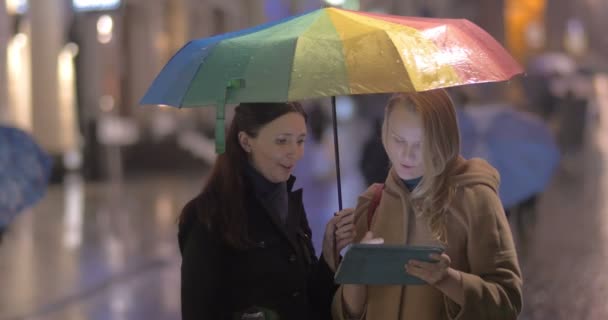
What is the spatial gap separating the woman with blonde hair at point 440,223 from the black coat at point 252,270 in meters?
0.29

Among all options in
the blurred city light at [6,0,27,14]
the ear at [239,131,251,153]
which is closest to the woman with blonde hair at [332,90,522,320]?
the ear at [239,131,251,153]

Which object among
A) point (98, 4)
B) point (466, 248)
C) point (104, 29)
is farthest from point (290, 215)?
point (104, 29)

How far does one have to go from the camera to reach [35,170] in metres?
8.70

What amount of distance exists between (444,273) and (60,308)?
277 inches

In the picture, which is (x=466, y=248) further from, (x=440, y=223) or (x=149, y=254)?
(x=149, y=254)

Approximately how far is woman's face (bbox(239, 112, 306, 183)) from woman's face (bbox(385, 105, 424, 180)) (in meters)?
0.38

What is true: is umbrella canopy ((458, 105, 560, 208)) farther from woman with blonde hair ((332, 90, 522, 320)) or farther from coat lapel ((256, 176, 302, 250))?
woman with blonde hair ((332, 90, 522, 320))

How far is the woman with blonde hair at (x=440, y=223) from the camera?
3.01m

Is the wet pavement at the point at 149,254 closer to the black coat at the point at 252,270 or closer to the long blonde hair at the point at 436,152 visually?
the black coat at the point at 252,270

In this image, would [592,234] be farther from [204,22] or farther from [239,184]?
[204,22]

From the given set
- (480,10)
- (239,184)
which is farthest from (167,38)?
(239,184)

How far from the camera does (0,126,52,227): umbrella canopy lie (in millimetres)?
8469

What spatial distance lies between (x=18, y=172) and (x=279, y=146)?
562 cm

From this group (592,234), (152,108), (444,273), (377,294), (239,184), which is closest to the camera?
(444,273)
